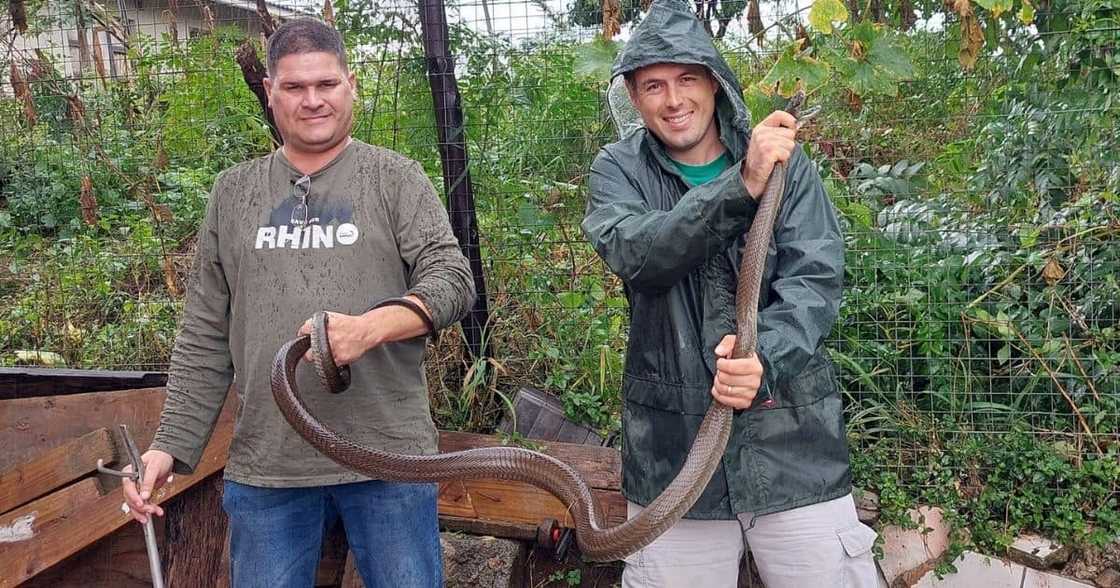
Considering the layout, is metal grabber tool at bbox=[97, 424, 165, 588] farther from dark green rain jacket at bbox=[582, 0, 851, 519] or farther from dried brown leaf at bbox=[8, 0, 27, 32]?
dried brown leaf at bbox=[8, 0, 27, 32]

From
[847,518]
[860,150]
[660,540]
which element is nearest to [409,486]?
[660,540]

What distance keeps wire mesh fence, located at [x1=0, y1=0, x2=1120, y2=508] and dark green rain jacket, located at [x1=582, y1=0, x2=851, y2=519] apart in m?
1.33

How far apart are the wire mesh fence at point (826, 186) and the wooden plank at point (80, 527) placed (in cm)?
107

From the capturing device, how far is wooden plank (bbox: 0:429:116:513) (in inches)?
161

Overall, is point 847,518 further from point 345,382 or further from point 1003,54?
point 1003,54

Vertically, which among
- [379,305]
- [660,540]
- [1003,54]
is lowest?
[660,540]

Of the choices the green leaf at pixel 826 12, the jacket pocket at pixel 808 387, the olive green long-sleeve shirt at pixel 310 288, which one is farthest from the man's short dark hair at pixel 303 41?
the green leaf at pixel 826 12

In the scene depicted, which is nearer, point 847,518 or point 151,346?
point 847,518

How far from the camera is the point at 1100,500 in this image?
4.02 metres

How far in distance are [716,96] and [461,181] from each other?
200 centimetres

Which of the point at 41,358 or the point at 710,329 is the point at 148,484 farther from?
the point at 41,358

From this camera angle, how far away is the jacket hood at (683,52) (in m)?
2.60

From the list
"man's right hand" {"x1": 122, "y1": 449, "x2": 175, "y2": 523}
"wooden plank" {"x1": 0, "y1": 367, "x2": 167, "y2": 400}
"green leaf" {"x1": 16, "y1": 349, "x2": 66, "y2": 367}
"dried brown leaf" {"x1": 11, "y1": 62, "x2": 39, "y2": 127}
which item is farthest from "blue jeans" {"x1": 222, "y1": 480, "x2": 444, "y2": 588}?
"dried brown leaf" {"x1": 11, "y1": 62, "x2": 39, "y2": 127}

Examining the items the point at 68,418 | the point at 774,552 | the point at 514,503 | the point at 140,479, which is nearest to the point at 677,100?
the point at 774,552
